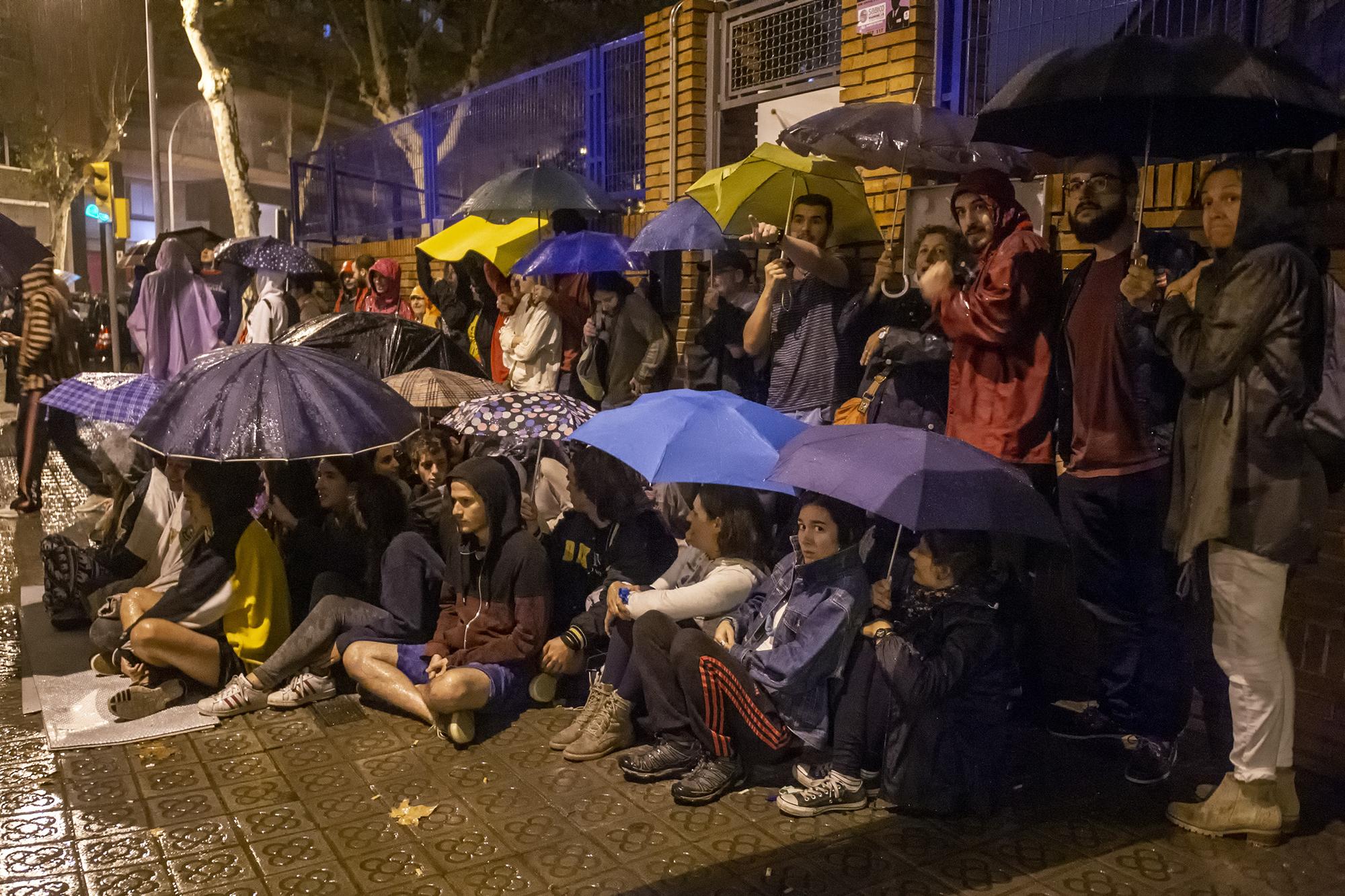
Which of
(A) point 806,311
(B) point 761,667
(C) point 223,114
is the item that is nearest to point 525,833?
(B) point 761,667

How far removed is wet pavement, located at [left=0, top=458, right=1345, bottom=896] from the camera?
399 cm

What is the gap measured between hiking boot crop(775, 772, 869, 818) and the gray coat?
1.50 m

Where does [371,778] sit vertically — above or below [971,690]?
below

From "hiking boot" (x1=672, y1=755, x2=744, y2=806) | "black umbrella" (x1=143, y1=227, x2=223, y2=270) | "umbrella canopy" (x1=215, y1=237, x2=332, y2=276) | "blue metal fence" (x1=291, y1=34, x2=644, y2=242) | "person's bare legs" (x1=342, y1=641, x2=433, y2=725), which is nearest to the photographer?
"hiking boot" (x1=672, y1=755, x2=744, y2=806)

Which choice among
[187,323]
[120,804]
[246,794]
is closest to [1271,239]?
[246,794]

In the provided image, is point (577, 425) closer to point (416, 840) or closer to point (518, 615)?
point (518, 615)

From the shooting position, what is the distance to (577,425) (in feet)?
19.2

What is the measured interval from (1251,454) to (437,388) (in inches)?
177

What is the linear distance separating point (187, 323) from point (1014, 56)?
8203 millimetres

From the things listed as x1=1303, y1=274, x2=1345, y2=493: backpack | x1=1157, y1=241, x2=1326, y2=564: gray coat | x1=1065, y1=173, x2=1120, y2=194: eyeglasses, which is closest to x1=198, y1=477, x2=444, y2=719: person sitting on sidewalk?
x1=1065, y1=173, x2=1120, y2=194: eyeglasses

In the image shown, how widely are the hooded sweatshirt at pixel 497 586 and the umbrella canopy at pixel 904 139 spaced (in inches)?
90.9

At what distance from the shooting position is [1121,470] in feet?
15.5

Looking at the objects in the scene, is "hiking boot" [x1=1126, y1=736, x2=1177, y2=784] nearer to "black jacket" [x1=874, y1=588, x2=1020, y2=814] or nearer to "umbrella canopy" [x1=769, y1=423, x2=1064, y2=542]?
"black jacket" [x1=874, y1=588, x2=1020, y2=814]

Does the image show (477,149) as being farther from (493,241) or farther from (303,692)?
(303,692)
